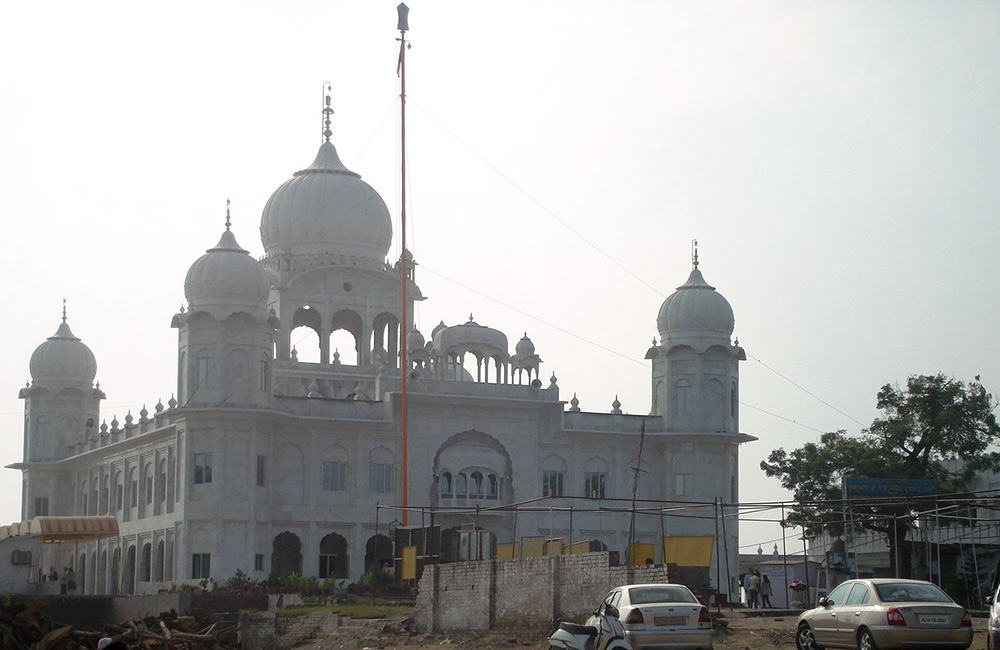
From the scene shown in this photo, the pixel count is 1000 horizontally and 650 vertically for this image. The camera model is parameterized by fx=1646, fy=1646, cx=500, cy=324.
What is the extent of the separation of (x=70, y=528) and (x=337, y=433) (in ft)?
36.4

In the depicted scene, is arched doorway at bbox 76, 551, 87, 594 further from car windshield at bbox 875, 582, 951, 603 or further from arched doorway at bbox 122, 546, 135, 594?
car windshield at bbox 875, 582, 951, 603

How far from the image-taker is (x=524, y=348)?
70312mm

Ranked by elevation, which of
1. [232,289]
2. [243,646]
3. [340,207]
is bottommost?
[243,646]

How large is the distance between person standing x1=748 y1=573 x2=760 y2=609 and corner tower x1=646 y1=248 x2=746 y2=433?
18141 millimetres

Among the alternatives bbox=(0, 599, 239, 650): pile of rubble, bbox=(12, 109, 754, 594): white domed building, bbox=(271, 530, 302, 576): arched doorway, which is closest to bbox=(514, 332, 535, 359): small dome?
bbox=(12, 109, 754, 594): white domed building

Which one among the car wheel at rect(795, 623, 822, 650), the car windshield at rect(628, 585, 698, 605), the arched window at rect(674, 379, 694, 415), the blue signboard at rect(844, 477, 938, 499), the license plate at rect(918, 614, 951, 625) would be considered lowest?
the car wheel at rect(795, 623, 822, 650)

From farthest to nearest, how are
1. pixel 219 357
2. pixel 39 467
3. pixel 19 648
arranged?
1. pixel 39 467
2. pixel 219 357
3. pixel 19 648

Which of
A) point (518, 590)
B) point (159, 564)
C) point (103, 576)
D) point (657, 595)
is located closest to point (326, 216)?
point (159, 564)

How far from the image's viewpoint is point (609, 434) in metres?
69.8

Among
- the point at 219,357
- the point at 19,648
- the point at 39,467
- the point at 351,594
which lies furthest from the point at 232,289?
the point at 19,648

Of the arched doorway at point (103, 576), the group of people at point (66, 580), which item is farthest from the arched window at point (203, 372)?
the arched doorway at point (103, 576)

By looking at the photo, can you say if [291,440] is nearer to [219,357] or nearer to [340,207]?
[219,357]

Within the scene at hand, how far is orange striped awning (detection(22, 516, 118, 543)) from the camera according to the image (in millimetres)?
58938

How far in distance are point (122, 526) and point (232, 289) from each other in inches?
495
